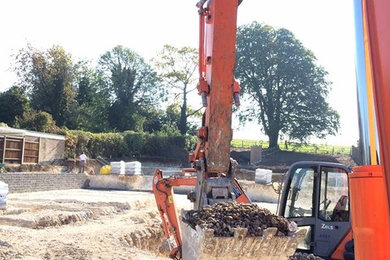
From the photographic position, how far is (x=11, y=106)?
1483 inches

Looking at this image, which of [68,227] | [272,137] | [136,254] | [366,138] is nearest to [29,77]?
[272,137]

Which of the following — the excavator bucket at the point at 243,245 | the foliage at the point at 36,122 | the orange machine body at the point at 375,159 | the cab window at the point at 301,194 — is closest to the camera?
the orange machine body at the point at 375,159

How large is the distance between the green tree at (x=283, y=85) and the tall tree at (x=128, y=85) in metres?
9.99

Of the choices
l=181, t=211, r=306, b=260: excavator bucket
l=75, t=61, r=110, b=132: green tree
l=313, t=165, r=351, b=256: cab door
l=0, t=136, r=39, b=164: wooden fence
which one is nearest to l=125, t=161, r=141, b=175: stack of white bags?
l=0, t=136, r=39, b=164: wooden fence

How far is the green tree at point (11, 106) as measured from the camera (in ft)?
122

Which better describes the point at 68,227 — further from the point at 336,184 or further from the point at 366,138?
the point at 366,138

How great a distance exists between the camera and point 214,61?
564cm

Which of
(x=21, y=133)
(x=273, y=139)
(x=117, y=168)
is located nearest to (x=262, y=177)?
(x=117, y=168)

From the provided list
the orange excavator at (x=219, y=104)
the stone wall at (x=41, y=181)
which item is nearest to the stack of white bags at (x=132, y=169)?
the stone wall at (x=41, y=181)

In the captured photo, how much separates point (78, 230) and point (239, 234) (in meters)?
8.81

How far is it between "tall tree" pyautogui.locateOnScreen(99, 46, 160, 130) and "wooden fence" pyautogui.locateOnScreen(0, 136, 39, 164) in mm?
17796

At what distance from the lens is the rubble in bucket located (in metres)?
4.00

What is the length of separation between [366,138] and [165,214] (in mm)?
5959

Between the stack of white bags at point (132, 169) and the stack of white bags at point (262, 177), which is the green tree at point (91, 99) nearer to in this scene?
the stack of white bags at point (132, 169)
